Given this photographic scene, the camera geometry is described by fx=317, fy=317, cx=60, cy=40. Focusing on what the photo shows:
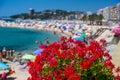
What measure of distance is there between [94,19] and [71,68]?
120101 mm

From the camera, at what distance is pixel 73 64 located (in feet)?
20.8

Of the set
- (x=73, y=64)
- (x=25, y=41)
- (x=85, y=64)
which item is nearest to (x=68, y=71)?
(x=85, y=64)

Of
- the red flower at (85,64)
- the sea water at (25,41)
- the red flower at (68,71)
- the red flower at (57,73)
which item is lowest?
the sea water at (25,41)

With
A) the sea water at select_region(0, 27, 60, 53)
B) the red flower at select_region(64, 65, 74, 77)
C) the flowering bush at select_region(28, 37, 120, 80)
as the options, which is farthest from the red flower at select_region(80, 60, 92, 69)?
the sea water at select_region(0, 27, 60, 53)

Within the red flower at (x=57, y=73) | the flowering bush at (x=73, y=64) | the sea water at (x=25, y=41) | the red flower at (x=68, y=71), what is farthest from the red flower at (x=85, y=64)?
the sea water at (x=25, y=41)

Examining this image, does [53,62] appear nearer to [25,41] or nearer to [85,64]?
[85,64]

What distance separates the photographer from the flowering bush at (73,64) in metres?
6.16

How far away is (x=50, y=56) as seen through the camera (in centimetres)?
660

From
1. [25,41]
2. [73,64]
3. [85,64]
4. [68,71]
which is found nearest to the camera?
[68,71]

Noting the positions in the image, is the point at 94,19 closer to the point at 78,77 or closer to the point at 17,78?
the point at 17,78

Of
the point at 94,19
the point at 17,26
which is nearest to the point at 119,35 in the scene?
the point at 94,19

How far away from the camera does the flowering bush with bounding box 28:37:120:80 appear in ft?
20.2

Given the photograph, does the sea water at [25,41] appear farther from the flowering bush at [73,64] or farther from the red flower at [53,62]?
the red flower at [53,62]

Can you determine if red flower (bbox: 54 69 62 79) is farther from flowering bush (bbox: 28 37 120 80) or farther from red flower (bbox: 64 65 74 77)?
red flower (bbox: 64 65 74 77)
